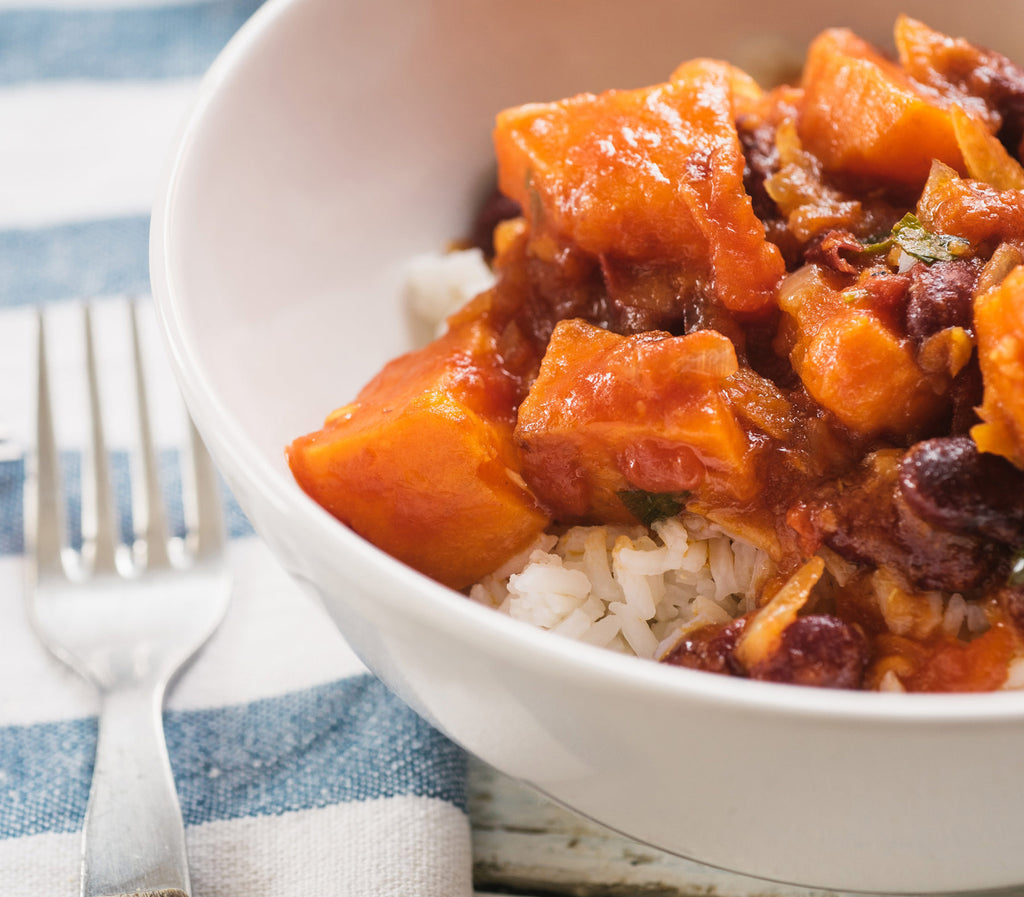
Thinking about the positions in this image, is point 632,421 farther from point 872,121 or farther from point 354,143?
point 354,143

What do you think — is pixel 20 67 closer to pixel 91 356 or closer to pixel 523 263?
pixel 91 356

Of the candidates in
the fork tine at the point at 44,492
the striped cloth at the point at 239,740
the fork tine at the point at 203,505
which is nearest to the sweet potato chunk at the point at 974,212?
the striped cloth at the point at 239,740

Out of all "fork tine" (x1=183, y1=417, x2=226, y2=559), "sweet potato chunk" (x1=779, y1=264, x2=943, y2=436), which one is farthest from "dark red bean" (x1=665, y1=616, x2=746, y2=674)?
"fork tine" (x1=183, y1=417, x2=226, y2=559)

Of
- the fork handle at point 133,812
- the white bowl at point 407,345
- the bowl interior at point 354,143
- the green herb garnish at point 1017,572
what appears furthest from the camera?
the bowl interior at point 354,143

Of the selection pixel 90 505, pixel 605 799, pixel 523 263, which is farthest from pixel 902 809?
pixel 90 505

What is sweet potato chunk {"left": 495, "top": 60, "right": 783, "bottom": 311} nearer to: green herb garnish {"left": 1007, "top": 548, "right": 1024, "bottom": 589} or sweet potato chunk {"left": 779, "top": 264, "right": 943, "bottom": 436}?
sweet potato chunk {"left": 779, "top": 264, "right": 943, "bottom": 436}

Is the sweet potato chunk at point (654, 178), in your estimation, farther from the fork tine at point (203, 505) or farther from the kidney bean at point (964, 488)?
the fork tine at point (203, 505)

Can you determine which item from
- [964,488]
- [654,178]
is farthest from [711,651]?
[654,178]
